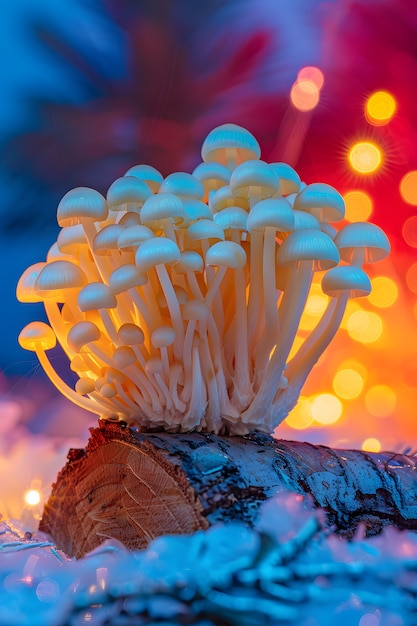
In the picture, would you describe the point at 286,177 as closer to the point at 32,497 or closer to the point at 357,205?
the point at 357,205

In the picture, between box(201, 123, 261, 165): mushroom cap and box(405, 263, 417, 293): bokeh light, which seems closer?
box(201, 123, 261, 165): mushroom cap

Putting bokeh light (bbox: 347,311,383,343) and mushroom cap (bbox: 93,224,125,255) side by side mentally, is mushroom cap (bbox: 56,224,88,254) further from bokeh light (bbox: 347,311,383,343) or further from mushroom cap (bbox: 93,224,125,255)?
bokeh light (bbox: 347,311,383,343)

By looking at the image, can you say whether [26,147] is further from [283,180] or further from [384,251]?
[384,251]

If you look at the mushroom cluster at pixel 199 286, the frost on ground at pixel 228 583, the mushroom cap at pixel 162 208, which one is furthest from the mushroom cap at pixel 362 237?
the frost on ground at pixel 228 583

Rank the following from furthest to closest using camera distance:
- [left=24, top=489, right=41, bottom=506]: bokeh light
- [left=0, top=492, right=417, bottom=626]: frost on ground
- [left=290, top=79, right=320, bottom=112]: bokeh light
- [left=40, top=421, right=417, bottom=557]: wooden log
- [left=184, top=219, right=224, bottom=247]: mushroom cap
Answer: [left=290, top=79, right=320, bottom=112]: bokeh light < [left=24, top=489, right=41, bottom=506]: bokeh light < [left=184, top=219, right=224, bottom=247]: mushroom cap < [left=40, top=421, right=417, bottom=557]: wooden log < [left=0, top=492, right=417, bottom=626]: frost on ground

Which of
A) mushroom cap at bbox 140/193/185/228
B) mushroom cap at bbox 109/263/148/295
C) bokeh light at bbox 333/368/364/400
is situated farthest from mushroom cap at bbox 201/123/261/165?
bokeh light at bbox 333/368/364/400

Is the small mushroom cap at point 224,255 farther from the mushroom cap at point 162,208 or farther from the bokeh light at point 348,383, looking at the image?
the bokeh light at point 348,383
